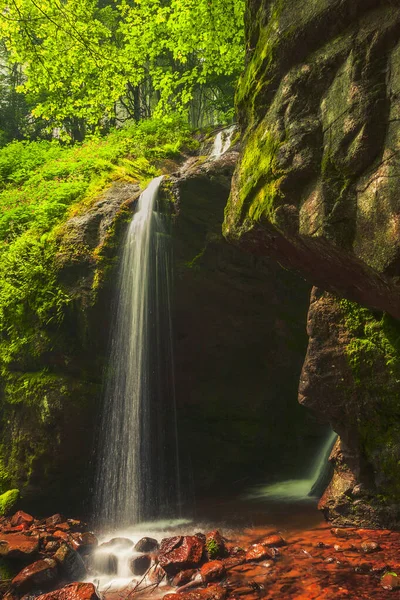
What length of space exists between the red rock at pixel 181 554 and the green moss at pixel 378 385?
2.31 metres

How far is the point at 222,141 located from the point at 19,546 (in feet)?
37.8

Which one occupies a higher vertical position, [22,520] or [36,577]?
[22,520]

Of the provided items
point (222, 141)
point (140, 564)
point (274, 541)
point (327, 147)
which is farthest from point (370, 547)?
point (222, 141)

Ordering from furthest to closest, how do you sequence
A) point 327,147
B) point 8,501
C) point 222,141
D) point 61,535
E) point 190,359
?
point 222,141 → point 190,359 → point 8,501 → point 61,535 → point 327,147

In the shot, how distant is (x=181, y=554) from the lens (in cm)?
476

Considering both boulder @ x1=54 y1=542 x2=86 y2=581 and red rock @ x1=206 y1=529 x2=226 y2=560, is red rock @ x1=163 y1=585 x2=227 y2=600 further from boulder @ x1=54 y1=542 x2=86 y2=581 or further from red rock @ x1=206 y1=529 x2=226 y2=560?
boulder @ x1=54 y1=542 x2=86 y2=581

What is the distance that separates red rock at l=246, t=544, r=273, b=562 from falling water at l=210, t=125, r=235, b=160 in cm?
1040

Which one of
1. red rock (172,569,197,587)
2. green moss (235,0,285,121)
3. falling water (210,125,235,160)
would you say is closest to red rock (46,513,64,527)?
red rock (172,569,197,587)

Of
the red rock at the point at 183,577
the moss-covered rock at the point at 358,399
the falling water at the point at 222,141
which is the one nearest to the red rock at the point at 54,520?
the red rock at the point at 183,577

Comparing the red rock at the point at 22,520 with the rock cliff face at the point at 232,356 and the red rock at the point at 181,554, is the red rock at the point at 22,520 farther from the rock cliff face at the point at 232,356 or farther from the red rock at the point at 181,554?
the rock cliff face at the point at 232,356

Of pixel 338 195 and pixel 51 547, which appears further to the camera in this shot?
pixel 51 547

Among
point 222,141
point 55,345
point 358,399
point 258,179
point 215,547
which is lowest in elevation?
point 215,547

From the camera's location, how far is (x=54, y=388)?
24.8 feet

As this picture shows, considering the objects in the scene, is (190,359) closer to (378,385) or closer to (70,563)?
(70,563)
